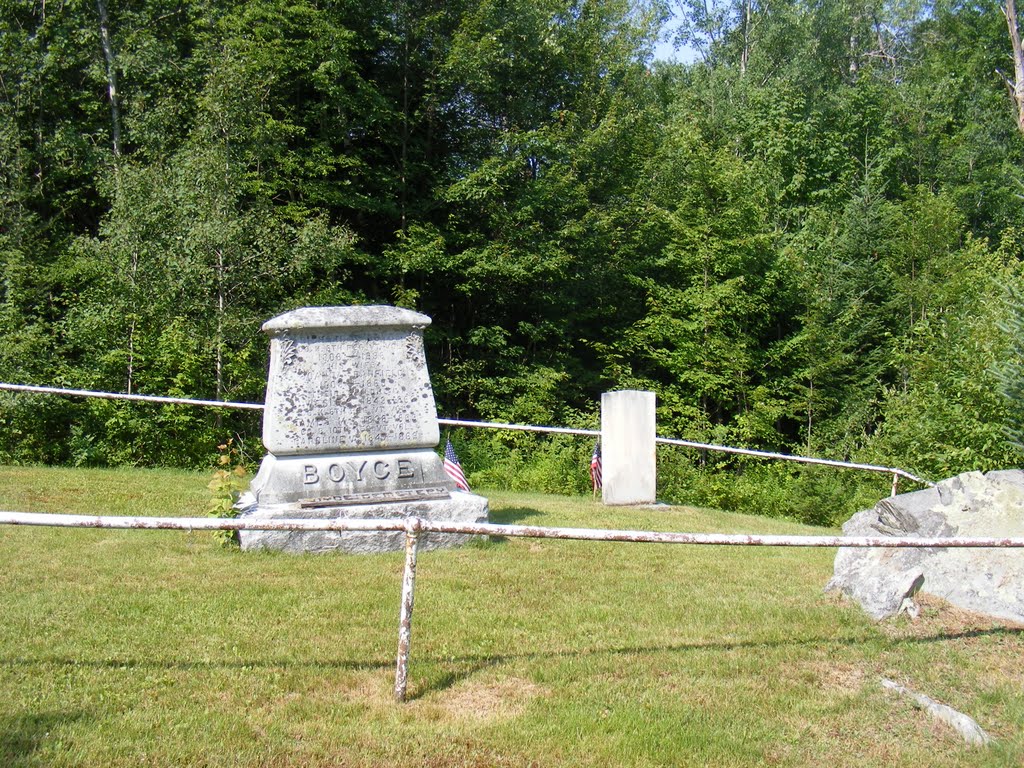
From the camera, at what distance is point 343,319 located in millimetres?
7992

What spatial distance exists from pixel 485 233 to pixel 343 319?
587 inches

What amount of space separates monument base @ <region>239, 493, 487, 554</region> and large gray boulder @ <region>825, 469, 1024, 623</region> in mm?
2996

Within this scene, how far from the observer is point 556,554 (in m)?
7.73

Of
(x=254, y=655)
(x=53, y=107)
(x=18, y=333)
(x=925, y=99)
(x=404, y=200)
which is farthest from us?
(x=925, y=99)

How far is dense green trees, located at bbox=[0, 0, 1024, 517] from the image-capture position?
51.1ft

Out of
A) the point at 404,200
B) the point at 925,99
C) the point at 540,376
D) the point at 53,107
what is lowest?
the point at 540,376


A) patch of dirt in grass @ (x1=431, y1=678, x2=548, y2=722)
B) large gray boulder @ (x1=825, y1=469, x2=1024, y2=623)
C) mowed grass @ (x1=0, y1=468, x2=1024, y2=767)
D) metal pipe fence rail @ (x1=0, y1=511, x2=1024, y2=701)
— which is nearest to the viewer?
mowed grass @ (x1=0, y1=468, x2=1024, y2=767)

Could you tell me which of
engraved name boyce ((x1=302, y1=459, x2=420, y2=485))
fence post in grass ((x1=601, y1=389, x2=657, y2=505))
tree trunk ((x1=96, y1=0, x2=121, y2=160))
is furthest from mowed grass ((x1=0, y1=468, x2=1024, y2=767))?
tree trunk ((x1=96, y1=0, x2=121, y2=160))

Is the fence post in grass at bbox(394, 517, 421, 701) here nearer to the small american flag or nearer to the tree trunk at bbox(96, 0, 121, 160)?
the small american flag

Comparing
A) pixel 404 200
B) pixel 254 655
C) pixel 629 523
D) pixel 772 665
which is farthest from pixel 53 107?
pixel 772 665

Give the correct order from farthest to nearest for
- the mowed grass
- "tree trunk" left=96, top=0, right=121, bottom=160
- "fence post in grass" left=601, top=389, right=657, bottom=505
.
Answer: "tree trunk" left=96, top=0, right=121, bottom=160 → "fence post in grass" left=601, top=389, right=657, bottom=505 → the mowed grass

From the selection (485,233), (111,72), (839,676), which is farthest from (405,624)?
(111,72)

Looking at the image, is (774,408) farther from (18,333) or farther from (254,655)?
(254,655)

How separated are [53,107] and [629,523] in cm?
1762
